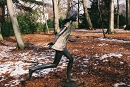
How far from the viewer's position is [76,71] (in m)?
7.30

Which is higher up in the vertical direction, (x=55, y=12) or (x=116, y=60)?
(x=55, y=12)

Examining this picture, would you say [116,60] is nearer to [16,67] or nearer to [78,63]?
[78,63]

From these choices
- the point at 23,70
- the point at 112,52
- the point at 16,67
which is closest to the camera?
the point at 23,70

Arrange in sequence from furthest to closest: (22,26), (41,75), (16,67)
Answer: (22,26) < (16,67) < (41,75)

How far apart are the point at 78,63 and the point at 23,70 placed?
2.14m

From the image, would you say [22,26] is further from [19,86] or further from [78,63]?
[19,86]

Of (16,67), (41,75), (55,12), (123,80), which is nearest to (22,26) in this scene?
(55,12)

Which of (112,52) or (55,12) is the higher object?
(55,12)

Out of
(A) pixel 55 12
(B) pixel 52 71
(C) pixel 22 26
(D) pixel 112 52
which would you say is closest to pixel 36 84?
(B) pixel 52 71

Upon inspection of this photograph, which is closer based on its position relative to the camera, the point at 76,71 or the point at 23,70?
the point at 76,71

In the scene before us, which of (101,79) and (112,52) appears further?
(112,52)

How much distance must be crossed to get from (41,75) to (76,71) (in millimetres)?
1203

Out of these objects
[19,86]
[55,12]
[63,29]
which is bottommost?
[19,86]

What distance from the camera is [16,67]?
8.55 metres
